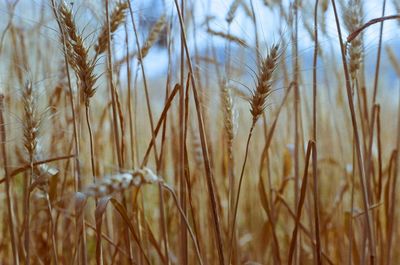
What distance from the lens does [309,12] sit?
1.76 m

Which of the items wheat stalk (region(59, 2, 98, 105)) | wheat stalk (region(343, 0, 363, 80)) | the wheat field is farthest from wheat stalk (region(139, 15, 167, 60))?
wheat stalk (region(343, 0, 363, 80))

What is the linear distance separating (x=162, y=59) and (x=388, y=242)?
737 millimetres

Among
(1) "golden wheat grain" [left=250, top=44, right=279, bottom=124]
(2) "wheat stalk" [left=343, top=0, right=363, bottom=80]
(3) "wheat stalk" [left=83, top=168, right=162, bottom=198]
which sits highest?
(2) "wheat stalk" [left=343, top=0, right=363, bottom=80]

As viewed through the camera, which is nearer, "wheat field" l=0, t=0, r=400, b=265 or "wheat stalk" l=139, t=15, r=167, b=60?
"wheat field" l=0, t=0, r=400, b=265

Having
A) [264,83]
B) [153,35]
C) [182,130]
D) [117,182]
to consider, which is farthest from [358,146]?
[153,35]

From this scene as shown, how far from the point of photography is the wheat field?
1041mm

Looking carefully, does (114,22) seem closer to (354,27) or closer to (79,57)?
(79,57)

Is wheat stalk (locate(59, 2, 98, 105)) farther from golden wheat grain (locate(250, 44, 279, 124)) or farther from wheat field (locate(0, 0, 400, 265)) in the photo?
golden wheat grain (locate(250, 44, 279, 124))

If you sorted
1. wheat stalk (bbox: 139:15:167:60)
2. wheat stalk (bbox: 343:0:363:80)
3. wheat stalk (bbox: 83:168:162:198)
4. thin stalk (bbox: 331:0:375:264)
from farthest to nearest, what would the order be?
wheat stalk (bbox: 139:15:167:60), wheat stalk (bbox: 343:0:363:80), thin stalk (bbox: 331:0:375:264), wheat stalk (bbox: 83:168:162:198)

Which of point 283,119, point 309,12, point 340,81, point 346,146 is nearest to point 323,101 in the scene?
point 346,146

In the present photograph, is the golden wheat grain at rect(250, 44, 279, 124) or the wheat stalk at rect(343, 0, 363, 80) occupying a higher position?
the wheat stalk at rect(343, 0, 363, 80)

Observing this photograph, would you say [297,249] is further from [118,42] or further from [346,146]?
[346,146]

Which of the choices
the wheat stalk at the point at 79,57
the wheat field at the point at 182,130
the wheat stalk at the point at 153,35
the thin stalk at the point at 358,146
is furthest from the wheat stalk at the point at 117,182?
the wheat stalk at the point at 153,35

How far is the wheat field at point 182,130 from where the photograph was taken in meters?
1.04
